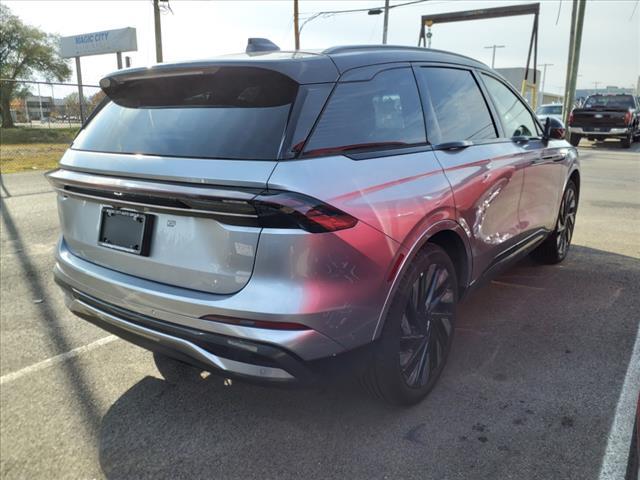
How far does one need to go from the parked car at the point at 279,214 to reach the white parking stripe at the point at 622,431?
88 cm

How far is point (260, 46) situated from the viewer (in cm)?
294

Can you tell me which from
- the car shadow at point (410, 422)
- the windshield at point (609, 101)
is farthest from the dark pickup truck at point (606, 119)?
the car shadow at point (410, 422)

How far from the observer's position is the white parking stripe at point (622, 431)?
2307 millimetres

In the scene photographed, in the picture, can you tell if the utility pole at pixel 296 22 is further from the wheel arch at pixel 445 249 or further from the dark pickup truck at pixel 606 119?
the wheel arch at pixel 445 249

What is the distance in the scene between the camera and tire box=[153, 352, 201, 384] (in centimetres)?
316

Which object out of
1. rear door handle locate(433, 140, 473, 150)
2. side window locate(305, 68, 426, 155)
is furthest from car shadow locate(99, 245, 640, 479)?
rear door handle locate(433, 140, 473, 150)

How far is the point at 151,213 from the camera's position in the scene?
2297mm

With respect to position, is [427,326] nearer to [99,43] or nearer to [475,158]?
[475,158]

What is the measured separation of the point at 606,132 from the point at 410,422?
A: 20.5 m

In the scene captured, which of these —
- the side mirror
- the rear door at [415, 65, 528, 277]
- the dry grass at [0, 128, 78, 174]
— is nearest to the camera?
the rear door at [415, 65, 528, 277]

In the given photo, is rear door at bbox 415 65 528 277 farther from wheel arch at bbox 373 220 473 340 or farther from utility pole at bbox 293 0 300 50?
utility pole at bbox 293 0 300 50

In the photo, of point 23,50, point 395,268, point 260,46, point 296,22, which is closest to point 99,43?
point 23,50

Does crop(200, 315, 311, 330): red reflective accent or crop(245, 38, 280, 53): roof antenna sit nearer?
crop(200, 315, 311, 330): red reflective accent

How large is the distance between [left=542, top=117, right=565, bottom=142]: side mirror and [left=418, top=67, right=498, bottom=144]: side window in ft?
3.37
